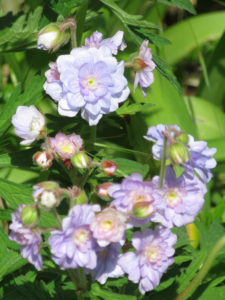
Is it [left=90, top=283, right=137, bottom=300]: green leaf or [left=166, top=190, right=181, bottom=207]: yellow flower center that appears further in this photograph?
[left=90, top=283, right=137, bottom=300]: green leaf

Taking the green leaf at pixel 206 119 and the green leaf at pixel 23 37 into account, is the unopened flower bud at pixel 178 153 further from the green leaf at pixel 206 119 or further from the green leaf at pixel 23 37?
the green leaf at pixel 206 119

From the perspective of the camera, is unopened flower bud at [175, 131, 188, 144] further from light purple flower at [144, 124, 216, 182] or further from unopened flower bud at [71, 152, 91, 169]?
unopened flower bud at [71, 152, 91, 169]

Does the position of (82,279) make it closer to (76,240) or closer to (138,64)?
(76,240)

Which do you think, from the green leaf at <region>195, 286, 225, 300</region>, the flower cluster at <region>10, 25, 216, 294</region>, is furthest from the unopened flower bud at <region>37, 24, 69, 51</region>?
the green leaf at <region>195, 286, 225, 300</region>

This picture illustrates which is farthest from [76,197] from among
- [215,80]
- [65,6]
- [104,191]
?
[215,80]

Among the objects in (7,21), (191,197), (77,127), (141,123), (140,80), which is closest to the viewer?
(191,197)

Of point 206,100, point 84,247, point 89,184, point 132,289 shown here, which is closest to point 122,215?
point 84,247

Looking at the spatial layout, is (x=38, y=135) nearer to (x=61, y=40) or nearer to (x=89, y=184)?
(x=61, y=40)

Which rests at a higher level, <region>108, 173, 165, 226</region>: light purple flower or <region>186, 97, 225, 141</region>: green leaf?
<region>108, 173, 165, 226</region>: light purple flower
